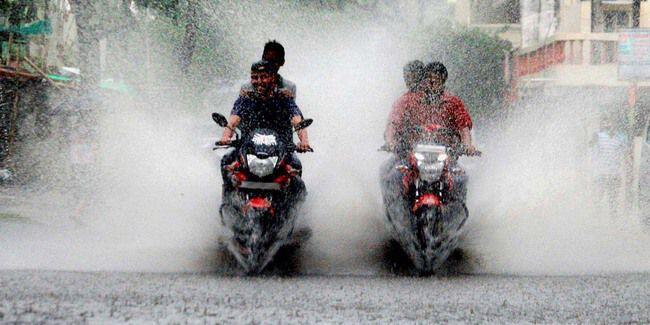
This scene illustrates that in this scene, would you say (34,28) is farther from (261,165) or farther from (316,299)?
(316,299)

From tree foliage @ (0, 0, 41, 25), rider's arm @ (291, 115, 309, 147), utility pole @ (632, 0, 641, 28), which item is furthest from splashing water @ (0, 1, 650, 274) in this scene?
utility pole @ (632, 0, 641, 28)

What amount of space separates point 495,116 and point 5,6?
77.8ft

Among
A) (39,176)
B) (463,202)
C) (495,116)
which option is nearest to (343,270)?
(463,202)

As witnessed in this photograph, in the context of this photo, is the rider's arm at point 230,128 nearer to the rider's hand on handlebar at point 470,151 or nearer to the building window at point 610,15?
the rider's hand on handlebar at point 470,151

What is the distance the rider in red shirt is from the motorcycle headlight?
1.72 m

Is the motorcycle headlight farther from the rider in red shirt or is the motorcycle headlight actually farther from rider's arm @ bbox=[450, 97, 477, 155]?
rider's arm @ bbox=[450, 97, 477, 155]

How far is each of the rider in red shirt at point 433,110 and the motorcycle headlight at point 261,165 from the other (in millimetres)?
1716

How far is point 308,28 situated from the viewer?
92.6 feet

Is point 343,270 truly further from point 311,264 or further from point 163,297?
point 163,297

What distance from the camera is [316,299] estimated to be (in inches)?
282

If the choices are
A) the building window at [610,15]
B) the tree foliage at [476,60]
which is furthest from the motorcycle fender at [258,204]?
the building window at [610,15]

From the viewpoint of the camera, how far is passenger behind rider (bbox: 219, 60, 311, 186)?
9.27 metres

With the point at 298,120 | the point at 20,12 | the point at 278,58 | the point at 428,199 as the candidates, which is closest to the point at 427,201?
the point at 428,199

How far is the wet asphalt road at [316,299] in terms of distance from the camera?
6315 mm
